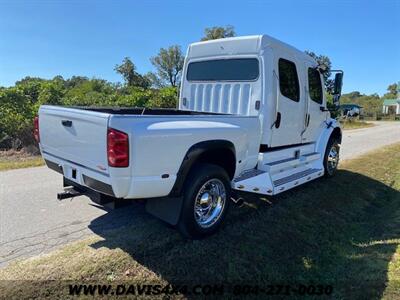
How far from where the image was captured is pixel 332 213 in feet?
19.1

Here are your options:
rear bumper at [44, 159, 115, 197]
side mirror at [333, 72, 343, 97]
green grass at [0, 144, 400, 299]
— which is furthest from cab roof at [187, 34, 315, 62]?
rear bumper at [44, 159, 115, 197]

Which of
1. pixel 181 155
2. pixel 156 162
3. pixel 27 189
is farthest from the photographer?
pixel 27 189

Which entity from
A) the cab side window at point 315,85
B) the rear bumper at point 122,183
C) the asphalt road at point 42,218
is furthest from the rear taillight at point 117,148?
the cab side window at point 315,85

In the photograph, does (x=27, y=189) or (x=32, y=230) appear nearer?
(x=32, y=230)

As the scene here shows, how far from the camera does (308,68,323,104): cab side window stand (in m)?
6.88

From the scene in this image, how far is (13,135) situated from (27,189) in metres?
5.57

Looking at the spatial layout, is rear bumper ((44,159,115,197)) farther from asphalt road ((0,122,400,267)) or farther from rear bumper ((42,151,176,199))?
asphalt road ((0,122,400,267))

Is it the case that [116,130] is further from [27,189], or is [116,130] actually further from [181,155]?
[27,189]

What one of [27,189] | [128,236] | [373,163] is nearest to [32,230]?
[128,236]

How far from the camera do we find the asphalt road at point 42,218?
4.11m

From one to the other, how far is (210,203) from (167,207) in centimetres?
71

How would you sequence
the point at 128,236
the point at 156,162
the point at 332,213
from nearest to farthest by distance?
1. the point at 156,162
2. the point at 128,236
3. the point at 332,213

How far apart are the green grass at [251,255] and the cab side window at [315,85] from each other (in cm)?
234

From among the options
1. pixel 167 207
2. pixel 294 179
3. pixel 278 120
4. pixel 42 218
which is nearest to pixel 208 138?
pixel 167 207
